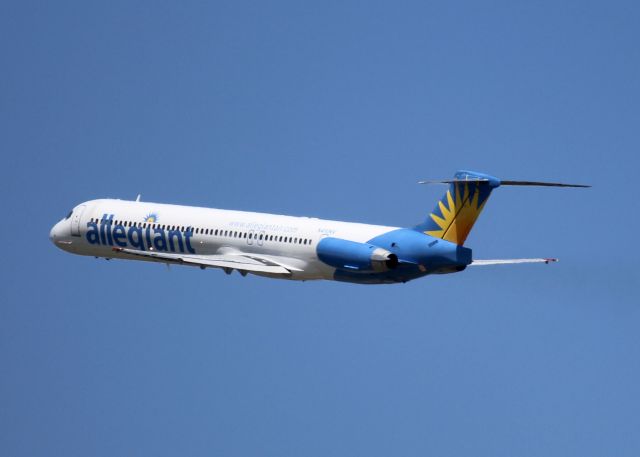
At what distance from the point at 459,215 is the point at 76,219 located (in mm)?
23087

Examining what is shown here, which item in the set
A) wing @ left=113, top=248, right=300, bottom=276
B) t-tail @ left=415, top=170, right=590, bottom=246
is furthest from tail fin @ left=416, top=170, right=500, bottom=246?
wing @ left=113, top=248, right=300, bottom=276

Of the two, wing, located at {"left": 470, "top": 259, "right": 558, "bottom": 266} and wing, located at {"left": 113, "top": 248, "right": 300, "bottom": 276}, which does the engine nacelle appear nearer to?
wing, located at {"left": 113, "top": 248, "right": 300, "bottom": 276}

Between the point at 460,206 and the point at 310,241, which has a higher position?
the point at 460,206

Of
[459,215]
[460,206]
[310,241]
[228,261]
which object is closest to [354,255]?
[310,241]

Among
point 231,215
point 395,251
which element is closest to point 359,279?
point 395,251

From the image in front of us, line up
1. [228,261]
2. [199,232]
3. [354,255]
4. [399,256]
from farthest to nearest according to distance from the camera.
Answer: [199,232] < [228,261] < [354,255] < [399,256]

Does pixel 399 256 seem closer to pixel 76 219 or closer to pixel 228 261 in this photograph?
pixel 228 261

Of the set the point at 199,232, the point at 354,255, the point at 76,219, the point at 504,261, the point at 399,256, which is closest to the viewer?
the point at 399,256

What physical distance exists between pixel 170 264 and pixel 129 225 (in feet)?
16.9

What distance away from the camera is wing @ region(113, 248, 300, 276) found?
8975cm

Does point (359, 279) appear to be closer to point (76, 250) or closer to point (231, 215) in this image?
point (231, 215)

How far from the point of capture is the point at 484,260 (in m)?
90.9

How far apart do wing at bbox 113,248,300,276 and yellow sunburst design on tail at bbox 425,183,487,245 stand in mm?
7635

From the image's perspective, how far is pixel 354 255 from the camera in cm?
8850
